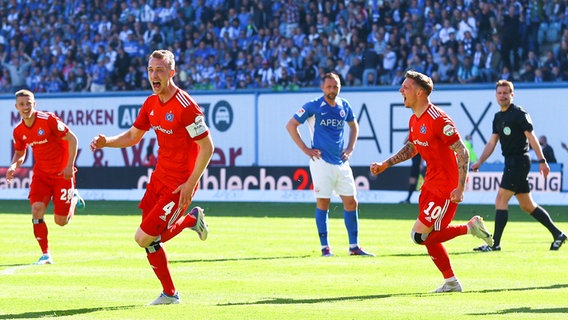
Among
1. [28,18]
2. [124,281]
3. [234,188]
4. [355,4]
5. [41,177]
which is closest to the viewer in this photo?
[124,281]

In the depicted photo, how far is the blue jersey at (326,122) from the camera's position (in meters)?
16.1

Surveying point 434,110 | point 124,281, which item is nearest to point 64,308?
point 124,281

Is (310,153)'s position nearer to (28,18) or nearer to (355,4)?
(355,4)

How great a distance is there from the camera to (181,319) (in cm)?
953

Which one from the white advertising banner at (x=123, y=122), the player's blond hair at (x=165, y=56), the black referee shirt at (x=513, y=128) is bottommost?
the white advertising banner at (x=123, y=122)

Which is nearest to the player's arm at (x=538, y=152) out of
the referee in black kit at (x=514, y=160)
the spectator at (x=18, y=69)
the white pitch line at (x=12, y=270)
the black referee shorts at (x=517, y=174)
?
the referee in black kit at (x=514, y=160)

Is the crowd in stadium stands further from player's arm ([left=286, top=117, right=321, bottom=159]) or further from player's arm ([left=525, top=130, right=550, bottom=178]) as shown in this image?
player's arm ([left=286, top=117, right=321, bottom=159])

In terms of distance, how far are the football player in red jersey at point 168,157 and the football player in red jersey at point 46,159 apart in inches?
193

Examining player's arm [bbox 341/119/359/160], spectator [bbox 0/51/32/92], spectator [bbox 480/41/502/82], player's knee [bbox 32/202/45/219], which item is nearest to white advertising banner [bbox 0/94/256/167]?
spectator [bbox 0/51/32/92]

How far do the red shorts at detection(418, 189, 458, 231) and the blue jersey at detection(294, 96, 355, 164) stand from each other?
189 inches

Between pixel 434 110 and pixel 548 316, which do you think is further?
pixel 434 110

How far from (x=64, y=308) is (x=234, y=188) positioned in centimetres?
2219

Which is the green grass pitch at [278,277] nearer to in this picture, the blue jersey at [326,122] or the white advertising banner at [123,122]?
the blue jersey at [326,122]

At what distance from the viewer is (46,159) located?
51.2ft
